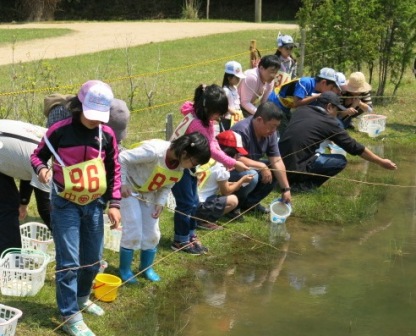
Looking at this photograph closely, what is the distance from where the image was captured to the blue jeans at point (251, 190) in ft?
24.4

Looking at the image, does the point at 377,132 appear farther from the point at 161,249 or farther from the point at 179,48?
the point at 179,48

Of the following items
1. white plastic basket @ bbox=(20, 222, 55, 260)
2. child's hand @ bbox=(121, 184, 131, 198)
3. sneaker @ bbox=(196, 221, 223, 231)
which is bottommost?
sneaker @ bbox=(196, 221, 223, 231)

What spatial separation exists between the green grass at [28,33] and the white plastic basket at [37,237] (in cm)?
1573

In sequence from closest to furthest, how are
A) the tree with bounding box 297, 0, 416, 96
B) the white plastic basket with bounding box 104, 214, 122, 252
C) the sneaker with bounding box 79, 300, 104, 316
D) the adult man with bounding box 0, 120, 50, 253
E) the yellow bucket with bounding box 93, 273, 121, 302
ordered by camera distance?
the sneaker with bounding box 79, 300, 104, 316 < the yellow bucket with bounding box 93, 273, 121, 302 < the adult man with bounding box 0, 120, 50, 253 < the white plastic basket with bounding box 104, 214, 122, 252 < the tree with bounding box 297, 0, 416, 96

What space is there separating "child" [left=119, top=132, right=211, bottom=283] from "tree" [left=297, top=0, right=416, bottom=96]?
7.77 m

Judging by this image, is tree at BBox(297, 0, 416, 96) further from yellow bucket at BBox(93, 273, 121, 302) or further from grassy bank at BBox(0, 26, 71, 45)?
grassy bank at BBox(0, 26, 71, 45)

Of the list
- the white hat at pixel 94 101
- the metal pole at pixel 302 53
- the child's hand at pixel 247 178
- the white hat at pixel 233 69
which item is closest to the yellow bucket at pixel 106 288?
the white hat at pixel 94 101

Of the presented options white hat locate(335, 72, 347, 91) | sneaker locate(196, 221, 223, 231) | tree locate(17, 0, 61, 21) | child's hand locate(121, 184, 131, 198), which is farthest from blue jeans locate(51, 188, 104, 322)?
tree locate(17, 0, 61, 21)

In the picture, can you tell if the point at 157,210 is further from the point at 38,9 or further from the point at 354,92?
the point at 38,9

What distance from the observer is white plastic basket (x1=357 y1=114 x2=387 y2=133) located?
1121 centimetres

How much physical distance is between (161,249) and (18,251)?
4.62ft

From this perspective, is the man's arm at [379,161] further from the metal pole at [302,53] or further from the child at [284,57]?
the metal pole at [302,53]

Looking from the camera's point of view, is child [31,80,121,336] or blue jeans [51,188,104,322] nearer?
child [31,80,121,336]

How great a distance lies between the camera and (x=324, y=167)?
8.62 metres
